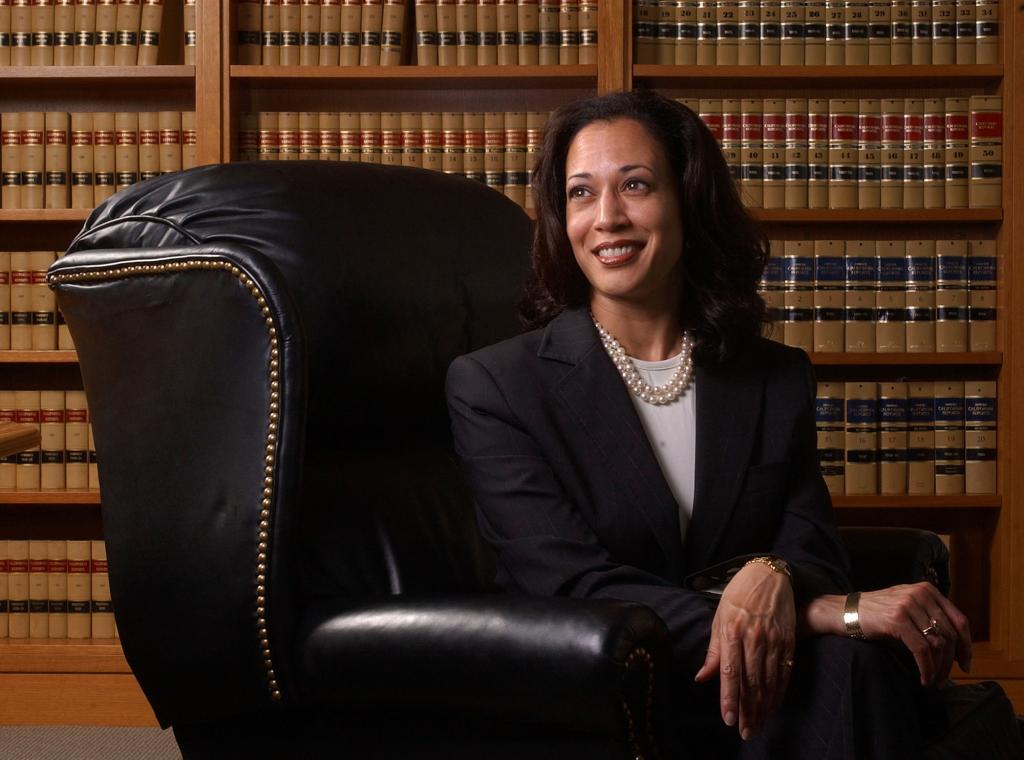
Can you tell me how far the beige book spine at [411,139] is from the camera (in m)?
2.83

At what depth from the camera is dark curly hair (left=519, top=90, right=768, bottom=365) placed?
158 centimetres

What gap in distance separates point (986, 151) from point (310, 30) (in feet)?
5.30

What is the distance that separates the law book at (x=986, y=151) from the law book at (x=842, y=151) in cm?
27

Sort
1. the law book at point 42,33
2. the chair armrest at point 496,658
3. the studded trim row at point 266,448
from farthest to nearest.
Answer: the law book at point 42,33 < the studded trim row at point 266,448 < the chair armrest at point 496,658

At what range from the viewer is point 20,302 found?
112 inches

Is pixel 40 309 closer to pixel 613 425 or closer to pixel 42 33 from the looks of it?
pixel 42 33

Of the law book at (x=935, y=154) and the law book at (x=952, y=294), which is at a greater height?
the law book at (x=935, y=154)

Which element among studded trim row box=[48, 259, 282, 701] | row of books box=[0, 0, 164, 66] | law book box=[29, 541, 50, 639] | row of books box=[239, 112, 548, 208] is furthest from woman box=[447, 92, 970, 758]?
law book box=[29, 541, 50, 639]

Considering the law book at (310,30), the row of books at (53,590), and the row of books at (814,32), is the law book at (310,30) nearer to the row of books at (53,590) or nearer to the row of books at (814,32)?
the row of books at (814,32)

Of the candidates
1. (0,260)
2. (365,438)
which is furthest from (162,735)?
(365,438)

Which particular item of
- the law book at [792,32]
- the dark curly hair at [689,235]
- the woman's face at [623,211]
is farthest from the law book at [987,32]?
the woman's face at [623,211]

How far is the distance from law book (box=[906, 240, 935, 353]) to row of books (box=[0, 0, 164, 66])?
6.10ft

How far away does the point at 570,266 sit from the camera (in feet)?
5.31

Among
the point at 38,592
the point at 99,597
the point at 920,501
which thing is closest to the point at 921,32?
the point at 920,501
